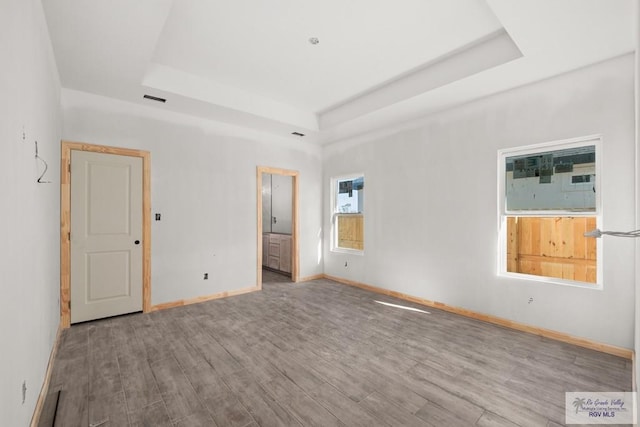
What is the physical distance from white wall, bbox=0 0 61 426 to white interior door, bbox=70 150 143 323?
3.30 feet

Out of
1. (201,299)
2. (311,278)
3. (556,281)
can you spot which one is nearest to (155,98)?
(201,299)

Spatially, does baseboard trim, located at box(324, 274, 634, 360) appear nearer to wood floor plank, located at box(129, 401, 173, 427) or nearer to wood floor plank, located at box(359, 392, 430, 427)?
wood floor plank, located at box(359, 392, 430, 427)

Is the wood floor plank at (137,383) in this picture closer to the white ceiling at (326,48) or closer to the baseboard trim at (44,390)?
the baseboard trim at (44,390)

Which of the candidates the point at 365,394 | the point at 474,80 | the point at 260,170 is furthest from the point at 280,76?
the point at 365,394

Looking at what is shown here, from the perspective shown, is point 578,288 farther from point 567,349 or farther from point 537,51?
point 537,51

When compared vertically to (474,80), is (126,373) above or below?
below

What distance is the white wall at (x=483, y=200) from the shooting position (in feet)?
8.99

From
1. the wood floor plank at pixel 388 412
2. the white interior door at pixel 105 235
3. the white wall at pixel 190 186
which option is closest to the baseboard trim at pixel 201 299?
the white wall at pixel 190 186

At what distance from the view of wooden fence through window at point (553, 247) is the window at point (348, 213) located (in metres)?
2.40

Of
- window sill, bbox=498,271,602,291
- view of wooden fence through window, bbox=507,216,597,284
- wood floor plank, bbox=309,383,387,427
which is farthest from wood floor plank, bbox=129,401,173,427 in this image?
view of wooden fence through window, bbox=507,216,597,284

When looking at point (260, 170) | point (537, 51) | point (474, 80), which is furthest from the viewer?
point (260, 170)

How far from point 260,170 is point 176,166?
136 cm

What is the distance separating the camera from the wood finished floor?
76.6 inches

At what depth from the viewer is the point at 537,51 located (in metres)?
2.64
